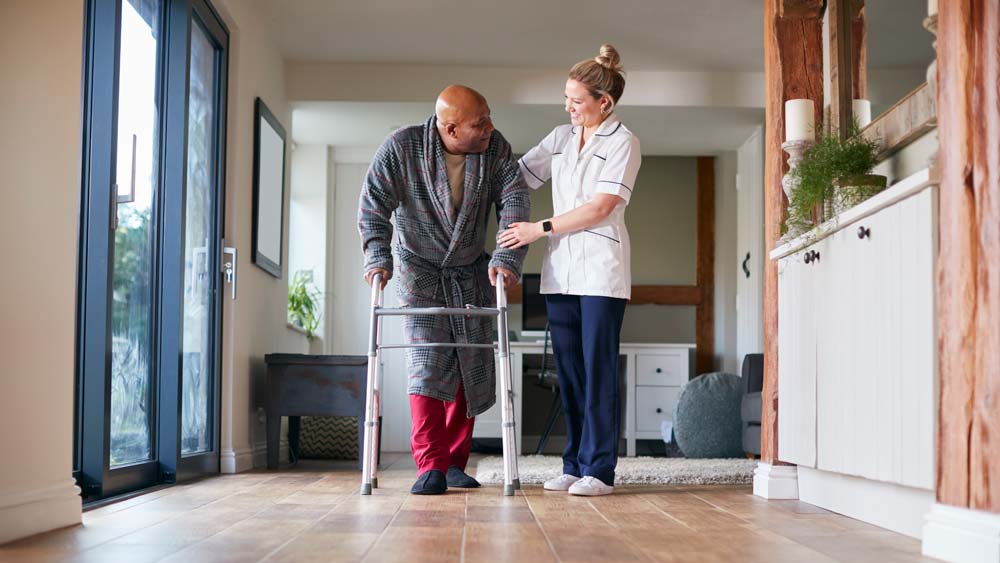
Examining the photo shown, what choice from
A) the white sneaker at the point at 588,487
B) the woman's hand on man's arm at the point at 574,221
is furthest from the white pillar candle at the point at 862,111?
the white sneaker at the point at 588,487

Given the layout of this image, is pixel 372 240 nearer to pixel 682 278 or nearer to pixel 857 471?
pixel 857 471

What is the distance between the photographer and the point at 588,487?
319cm

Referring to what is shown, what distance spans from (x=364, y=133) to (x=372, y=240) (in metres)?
3.69

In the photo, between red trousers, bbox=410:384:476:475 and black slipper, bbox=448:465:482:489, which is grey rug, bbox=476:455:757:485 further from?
red trousers, bbox=410:384:476:475

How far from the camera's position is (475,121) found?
10.5 ft

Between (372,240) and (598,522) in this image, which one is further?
(372,240)

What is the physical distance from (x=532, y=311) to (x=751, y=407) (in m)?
2.36

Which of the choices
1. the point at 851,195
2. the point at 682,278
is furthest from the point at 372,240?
the point at 682,278

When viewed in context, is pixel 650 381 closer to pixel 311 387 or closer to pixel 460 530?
pixel 311 387

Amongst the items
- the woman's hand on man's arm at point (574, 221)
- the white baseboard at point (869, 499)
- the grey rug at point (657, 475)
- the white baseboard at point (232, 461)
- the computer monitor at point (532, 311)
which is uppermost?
the woman's hand on man's arm at point (574, 221)

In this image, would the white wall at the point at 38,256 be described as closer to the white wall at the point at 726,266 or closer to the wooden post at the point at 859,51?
the wooden post at the point at 859,51

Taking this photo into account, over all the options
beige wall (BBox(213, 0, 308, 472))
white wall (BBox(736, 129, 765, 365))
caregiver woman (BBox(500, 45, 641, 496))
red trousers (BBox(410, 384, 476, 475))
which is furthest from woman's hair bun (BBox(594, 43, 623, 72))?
white wall (BBox(736, 129, 765, 365))

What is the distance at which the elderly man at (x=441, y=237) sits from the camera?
10.7ft

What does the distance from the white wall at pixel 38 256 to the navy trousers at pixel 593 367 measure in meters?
1.46
